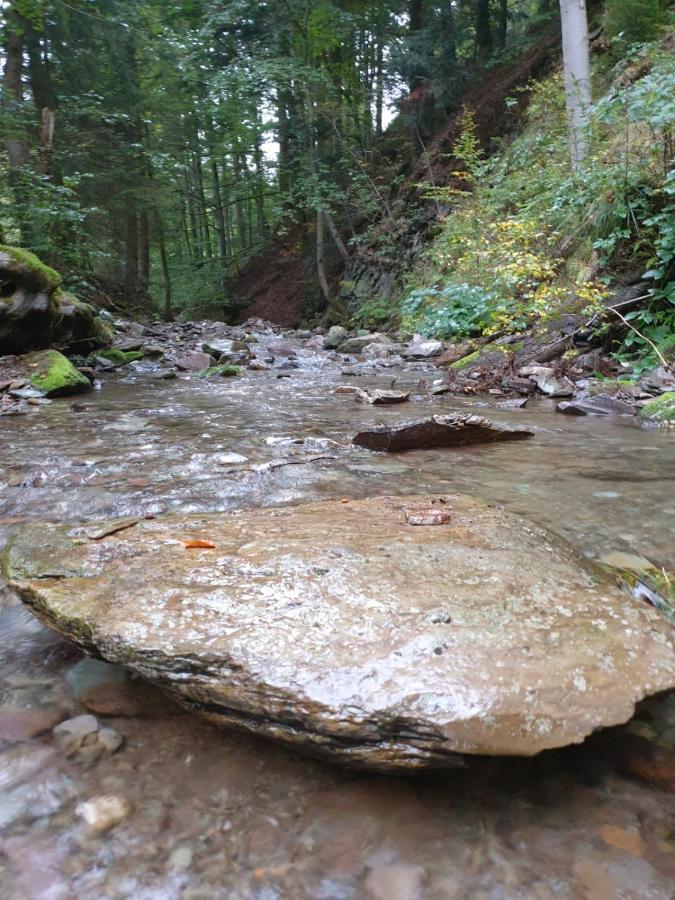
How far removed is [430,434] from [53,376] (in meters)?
4.78

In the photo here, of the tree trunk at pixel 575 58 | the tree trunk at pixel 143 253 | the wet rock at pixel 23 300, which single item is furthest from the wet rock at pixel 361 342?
the tree trunk at pixel 143 253

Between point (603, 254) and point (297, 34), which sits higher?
point (297, 34)

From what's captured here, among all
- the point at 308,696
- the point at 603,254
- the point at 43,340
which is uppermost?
the point at 603,254

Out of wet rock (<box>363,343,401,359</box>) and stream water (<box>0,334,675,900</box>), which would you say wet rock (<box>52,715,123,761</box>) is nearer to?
stream water (<box>0,334,675,900</box>)

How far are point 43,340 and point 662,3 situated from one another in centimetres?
1198

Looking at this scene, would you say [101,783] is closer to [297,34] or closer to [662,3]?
[662,3]

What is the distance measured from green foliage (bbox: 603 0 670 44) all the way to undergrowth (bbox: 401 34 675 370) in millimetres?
688

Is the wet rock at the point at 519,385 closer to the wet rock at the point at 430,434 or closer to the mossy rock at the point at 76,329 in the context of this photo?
the wet rock at the point at 430,434

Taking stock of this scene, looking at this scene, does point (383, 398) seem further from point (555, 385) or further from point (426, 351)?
point (426, 351)

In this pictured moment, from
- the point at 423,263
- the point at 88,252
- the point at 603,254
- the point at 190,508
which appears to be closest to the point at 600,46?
the point at 423,263

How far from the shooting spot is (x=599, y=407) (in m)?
4.95

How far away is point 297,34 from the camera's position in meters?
16.9

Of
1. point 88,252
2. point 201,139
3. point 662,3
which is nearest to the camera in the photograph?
point 662,3

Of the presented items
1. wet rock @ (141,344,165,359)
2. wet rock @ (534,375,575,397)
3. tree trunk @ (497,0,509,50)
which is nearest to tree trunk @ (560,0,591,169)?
wet rock @ (534,375,575,397)
